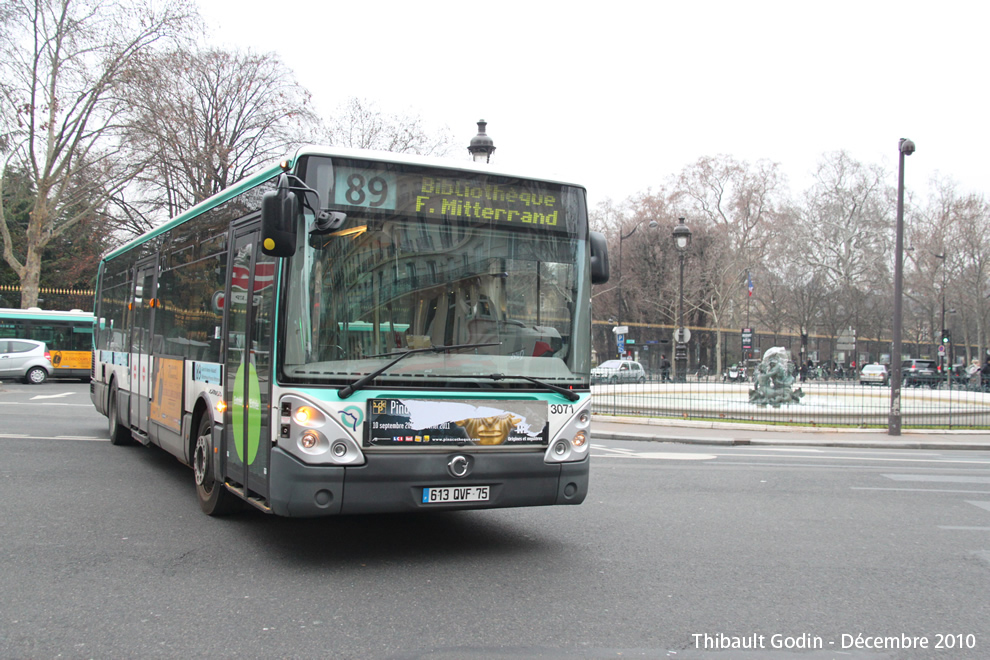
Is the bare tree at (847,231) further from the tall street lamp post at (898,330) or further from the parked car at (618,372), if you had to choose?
the tall street lamp post at (898,330)

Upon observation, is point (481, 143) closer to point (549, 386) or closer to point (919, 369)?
point (549, 386)

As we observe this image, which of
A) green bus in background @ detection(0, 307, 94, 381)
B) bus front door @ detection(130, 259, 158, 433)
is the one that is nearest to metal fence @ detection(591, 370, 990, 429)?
bus front door @ detection(130, 259, 158, 433)

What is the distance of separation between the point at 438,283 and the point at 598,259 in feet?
4.81

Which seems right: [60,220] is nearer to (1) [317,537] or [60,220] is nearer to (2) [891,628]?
(1) [317,537]

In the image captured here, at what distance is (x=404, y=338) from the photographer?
239 inches

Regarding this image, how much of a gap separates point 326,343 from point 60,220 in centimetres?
4910

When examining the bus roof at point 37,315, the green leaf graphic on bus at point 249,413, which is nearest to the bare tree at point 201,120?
the bus roof at point 37,315

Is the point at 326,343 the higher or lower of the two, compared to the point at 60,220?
lower

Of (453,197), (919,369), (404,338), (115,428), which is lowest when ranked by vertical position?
(919,369)

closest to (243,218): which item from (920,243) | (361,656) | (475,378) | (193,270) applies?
(193,270)

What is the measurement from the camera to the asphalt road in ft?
15.0

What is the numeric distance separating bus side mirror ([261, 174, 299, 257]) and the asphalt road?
217 cm

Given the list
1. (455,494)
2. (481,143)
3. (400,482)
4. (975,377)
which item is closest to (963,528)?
(455,494)

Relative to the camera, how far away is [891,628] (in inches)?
195
